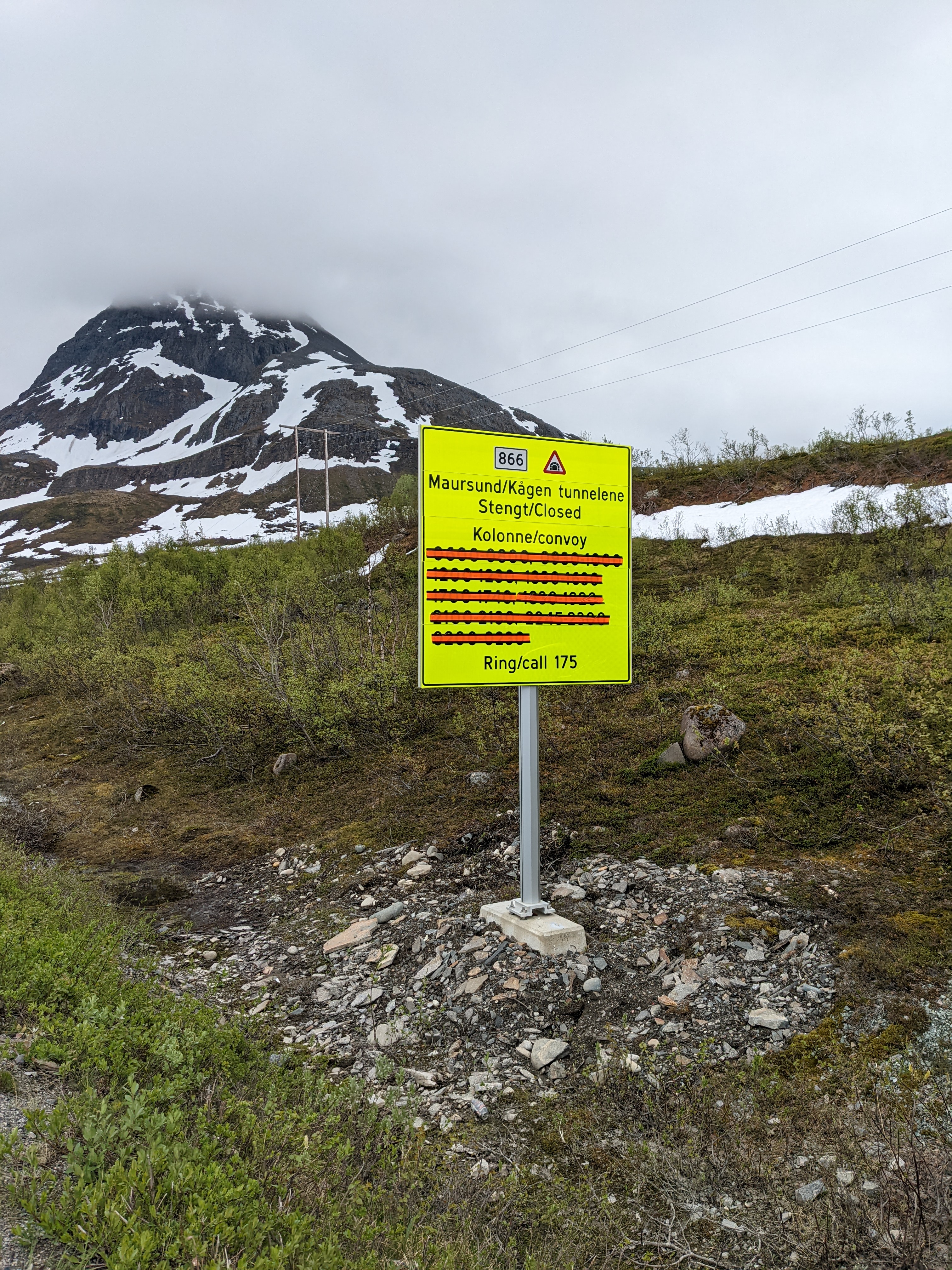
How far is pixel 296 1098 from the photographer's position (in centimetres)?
348

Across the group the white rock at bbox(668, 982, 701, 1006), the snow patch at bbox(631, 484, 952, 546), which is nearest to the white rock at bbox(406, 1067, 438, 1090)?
the white rock at bbox(668, 982, 701, 1006)

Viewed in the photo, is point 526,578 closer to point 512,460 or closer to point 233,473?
point 512,460

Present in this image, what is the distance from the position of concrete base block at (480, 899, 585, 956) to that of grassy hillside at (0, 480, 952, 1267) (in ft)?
3.82

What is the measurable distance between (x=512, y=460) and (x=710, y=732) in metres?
3.70

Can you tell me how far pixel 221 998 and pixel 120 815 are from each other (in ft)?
17.8

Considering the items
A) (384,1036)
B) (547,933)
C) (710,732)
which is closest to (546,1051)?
(547,933)

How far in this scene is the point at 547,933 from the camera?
465 cm

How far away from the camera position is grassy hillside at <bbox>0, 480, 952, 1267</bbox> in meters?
2.49

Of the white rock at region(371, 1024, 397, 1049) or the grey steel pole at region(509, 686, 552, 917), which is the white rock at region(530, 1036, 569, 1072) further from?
the grey steel pole at region(509, 686, 552, 917)

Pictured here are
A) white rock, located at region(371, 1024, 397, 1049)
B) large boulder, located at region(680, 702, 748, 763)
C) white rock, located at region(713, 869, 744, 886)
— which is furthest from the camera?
large boulder, located at region(680, 702, 748, 763)

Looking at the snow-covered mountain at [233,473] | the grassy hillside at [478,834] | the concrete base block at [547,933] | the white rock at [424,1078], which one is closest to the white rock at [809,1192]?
the grassy hillside at [478,834]

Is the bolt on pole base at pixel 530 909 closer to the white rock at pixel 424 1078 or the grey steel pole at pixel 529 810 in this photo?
the grey steel pole at pixel 529 810

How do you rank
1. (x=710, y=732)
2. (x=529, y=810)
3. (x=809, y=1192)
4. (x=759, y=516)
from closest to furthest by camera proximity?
(x=809, y=1192) → (x=529, y=810) → (x=710, y=732) → (x=759, y=516)

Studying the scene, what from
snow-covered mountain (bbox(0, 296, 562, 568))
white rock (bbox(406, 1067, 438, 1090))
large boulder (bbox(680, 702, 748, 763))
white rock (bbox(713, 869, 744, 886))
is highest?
snow-covered mountain (bbox(0, 296, 562, 568))
